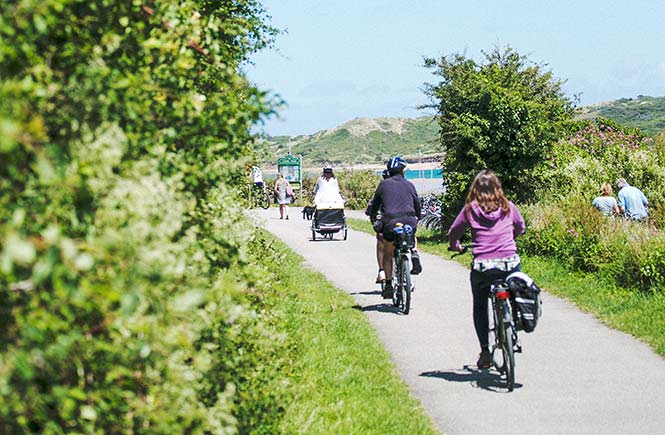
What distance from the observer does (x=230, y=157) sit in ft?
16.6

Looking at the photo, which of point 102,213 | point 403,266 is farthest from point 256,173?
point 102,213

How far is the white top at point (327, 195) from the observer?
79.4 feet

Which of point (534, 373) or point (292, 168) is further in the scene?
point (292, 168)

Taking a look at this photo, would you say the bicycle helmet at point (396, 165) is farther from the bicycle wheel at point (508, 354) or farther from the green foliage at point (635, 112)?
the green foliage at point (635, 112)

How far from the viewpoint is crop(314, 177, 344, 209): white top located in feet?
79.4

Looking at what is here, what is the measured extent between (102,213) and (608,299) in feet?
35.0

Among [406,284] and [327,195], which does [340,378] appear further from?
[327,195]

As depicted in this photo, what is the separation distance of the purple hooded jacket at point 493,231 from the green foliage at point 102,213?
4099 mm

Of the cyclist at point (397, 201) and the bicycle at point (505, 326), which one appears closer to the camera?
the bicycle at point (505, 326)

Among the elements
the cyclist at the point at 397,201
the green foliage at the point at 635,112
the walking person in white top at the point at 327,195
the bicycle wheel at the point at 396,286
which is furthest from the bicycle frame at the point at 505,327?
the green foliage at the point at 635,112

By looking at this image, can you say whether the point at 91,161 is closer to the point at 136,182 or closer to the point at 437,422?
the point at 136,182

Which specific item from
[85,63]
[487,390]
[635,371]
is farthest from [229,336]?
[635,371]

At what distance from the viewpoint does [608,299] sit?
12.7 metres

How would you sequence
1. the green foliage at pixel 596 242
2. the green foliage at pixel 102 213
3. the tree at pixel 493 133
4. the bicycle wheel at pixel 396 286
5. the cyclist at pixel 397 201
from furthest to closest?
the tree at pixel 493 133
the green foliage at pixel 596 242
the bicycle wheel at pixel 396 286
the cyclist at pixel 397 201
the green foliage at pixel 102 213
